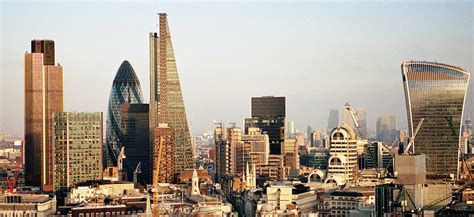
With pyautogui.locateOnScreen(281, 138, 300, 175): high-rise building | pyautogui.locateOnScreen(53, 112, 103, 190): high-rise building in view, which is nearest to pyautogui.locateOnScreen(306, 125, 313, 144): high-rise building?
pyautogui.locateOnScreen(281, 138, 300, 175): high-rise building

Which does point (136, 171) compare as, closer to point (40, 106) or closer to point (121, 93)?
point (40, 106)

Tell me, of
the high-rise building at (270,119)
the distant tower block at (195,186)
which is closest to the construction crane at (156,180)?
the distant tower block at (195,186)

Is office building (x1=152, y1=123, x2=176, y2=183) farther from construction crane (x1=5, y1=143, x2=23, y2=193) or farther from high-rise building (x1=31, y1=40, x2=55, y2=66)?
high-rise building (x1=31, y1=40, x2=55, y2=66)

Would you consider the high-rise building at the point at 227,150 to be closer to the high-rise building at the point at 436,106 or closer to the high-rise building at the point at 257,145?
the high-rise building at the point at 257,145

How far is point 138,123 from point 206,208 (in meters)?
26.9

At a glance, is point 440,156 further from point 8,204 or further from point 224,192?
point 8,204

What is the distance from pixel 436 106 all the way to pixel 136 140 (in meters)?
20.3

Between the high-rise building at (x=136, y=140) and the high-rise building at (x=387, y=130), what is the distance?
1139 centimetres

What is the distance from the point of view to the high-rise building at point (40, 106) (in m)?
49.2

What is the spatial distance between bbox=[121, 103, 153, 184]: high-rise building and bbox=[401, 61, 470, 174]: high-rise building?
12.8m

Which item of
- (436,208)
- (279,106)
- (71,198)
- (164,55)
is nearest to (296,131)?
(279,106)

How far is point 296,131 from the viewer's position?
2205 inches

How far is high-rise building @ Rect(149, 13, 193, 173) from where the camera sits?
5669 cm

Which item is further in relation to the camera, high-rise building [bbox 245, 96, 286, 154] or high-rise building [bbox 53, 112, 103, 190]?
high-rise building [bbox 245, 96, 286, 154]
